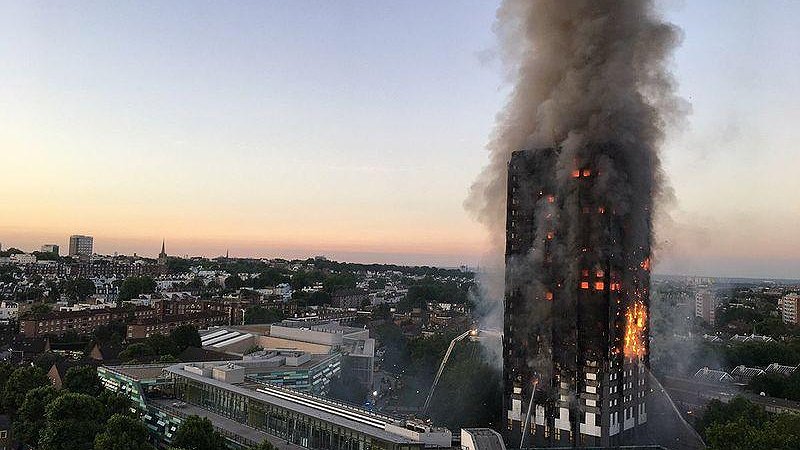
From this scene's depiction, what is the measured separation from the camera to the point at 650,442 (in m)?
45.9

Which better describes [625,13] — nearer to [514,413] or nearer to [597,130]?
[597,130]

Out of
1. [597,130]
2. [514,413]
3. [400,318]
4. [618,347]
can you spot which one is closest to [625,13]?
[597,130]

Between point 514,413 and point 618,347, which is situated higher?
point 618,347

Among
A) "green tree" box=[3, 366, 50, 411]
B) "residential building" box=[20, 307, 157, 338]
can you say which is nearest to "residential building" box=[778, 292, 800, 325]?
"residential building" box=[20, 307, 157, 338]

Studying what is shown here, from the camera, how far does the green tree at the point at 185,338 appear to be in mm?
74250

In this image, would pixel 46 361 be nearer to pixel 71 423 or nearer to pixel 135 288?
pixel 71 423

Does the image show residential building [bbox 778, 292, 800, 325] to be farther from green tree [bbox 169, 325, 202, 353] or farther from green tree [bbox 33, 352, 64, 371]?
green tree [bbox 33, 352, 64, 371]

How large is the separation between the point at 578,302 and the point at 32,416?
36.2m

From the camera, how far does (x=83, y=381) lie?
4906 cm

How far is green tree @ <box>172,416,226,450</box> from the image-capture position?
34688mm

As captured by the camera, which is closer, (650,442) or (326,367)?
(650,442)

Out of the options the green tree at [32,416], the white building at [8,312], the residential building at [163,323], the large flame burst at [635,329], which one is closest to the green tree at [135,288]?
the white building at [8,312]

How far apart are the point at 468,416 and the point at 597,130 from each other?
2293 centimetres

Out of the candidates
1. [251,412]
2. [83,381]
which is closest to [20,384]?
[83,381]
